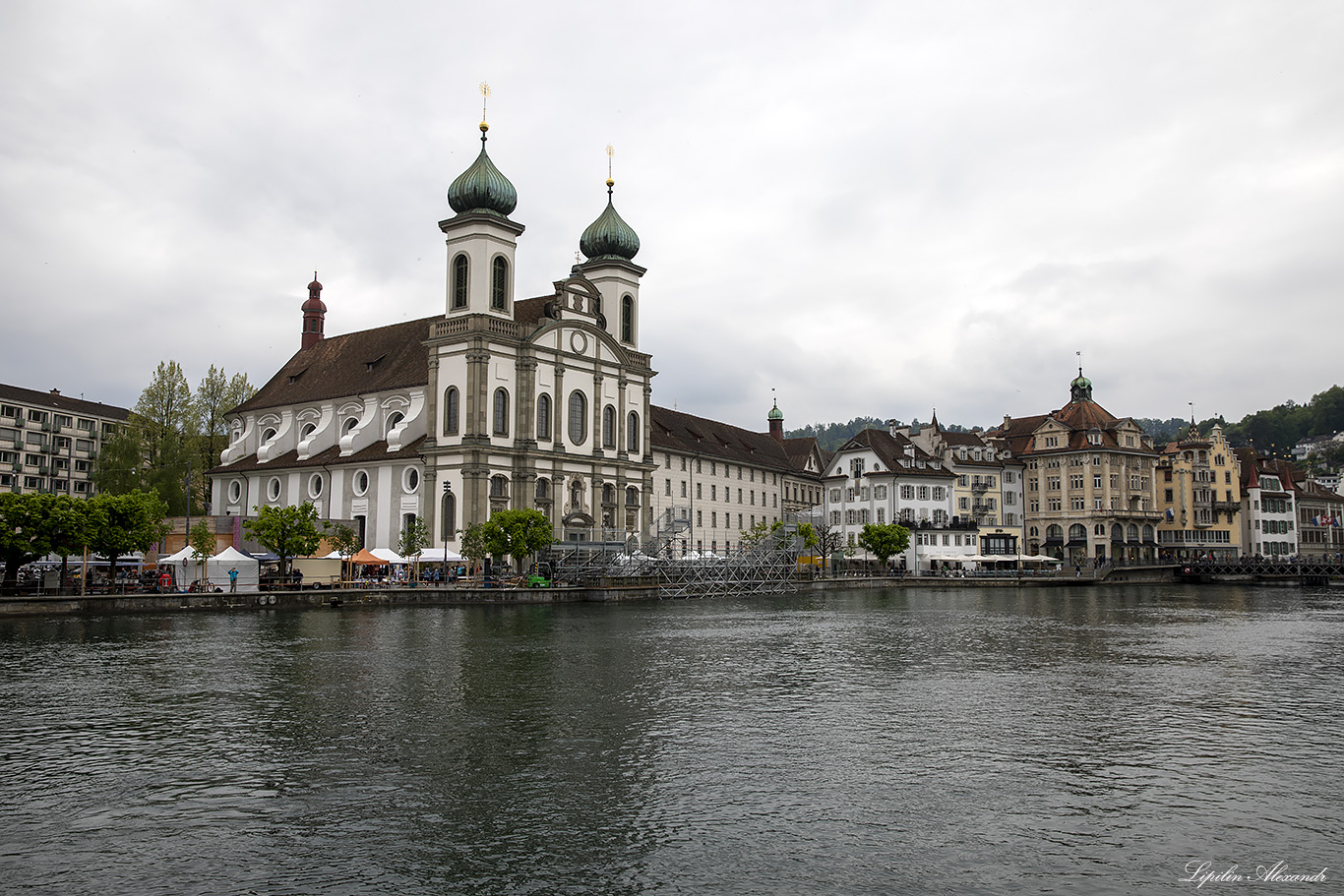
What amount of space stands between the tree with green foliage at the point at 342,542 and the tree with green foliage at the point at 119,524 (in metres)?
10.0

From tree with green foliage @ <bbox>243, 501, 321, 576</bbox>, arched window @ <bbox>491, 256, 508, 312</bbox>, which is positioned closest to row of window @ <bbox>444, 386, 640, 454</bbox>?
arched window @ <bbox>491, 256, 508, 312</bbox>

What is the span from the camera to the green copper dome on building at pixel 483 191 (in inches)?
3029

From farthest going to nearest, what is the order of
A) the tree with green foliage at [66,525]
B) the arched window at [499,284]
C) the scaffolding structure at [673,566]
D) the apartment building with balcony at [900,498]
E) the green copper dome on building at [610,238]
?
the apartment building with balcony at [900,498], the green copper dome on building at [610,238], the arched window at [499,284], the scaffolding structure at [673,566], the tree with green foliage at [66,525]

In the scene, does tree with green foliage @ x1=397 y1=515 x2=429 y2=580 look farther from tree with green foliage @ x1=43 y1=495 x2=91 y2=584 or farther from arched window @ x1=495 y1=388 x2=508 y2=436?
tree with green foliage @ x1=43 y1=495 x2=91 y2=584

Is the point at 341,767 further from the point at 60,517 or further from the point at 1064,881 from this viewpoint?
the point at 60,517

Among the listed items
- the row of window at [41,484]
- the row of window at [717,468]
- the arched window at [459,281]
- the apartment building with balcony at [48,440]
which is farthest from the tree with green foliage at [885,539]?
the row of window at [41,484]

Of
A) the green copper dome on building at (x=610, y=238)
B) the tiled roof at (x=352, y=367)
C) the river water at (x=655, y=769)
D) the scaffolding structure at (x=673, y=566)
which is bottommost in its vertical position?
the river water at (x=655, y=769)

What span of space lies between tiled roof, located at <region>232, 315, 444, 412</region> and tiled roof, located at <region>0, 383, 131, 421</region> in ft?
82.9

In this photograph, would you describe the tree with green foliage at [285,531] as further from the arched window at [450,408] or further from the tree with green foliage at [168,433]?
the tree with green foliage at [168,433]

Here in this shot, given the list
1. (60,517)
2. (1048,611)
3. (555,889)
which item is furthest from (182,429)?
(555,889)

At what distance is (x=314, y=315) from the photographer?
103438 millimetres

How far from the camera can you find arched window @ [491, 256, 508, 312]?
7669cm

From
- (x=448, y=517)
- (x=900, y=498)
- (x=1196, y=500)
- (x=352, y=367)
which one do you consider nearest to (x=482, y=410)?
(x=448, y=517)

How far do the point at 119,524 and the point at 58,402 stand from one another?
76.1 m
